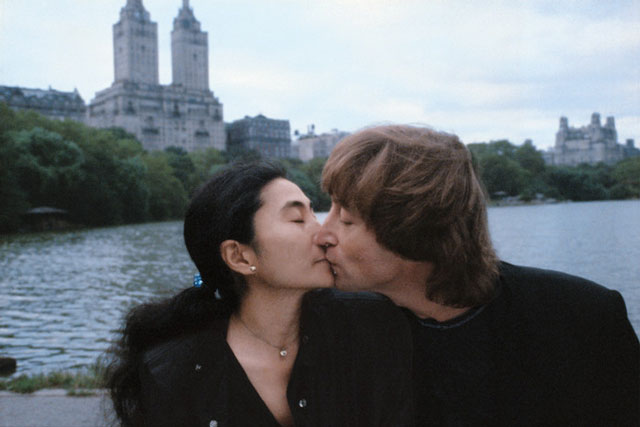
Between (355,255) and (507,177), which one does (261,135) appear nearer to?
(507,177)

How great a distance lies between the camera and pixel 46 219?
139 feet

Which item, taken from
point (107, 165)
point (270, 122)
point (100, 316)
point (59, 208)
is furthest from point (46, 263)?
point (270, 122)

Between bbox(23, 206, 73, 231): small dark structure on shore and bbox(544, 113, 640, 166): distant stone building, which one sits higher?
bbox(544, 113, 640, 166): distant stone building

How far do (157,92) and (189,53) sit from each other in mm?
22232

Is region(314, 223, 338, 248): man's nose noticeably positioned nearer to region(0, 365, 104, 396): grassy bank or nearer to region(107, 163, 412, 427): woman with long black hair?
region(107, 163, 412, 427): woman with long black hair

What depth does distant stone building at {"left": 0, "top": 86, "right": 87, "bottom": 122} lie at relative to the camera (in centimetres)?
10125

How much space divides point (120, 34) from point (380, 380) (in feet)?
473

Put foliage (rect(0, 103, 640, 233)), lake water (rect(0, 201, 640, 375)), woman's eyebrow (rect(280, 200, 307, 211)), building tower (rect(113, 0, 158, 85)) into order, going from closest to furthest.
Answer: woman's eyebrow (rect(280, 200, 307, 211)) < lake water (rect(0, 201, 640, 375)) < foliage (rect(0, 103, 640, 233)) < building tower (rect(113, 0, 158, 85))

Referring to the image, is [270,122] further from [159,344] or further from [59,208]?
[159,344]

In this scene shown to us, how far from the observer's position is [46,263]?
69.7 feet

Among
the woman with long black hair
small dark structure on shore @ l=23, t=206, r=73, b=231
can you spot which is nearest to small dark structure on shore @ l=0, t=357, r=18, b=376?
the woman with long black hair

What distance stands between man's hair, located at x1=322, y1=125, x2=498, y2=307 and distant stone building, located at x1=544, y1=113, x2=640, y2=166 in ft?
539

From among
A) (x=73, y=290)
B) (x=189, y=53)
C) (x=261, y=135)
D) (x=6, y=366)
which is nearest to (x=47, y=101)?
(x=189, y=53)

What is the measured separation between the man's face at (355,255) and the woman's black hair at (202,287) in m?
0.35
